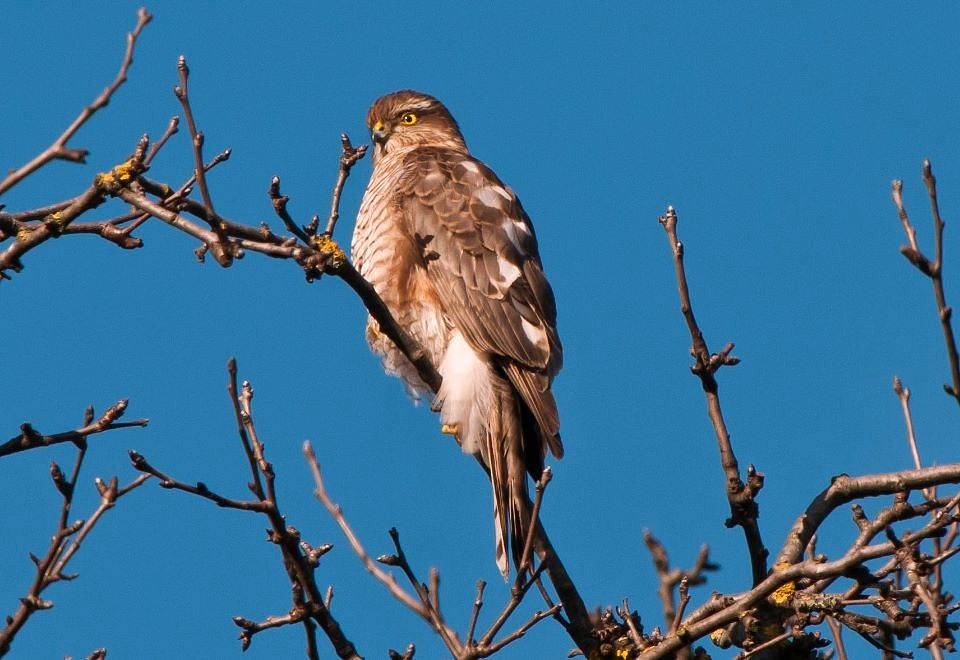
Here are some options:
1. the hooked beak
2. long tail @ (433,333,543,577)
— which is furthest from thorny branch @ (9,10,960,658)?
the hooked beak

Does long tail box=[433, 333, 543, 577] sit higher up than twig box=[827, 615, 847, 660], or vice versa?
long tail box=[433, 333, 543, 577]

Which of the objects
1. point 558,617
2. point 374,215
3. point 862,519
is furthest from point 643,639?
point 374,215

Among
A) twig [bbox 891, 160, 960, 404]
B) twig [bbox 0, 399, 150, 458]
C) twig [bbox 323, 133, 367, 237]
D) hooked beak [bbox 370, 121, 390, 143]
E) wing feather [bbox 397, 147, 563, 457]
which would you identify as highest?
hooked beak [bbox 370, 121, 390, 143]

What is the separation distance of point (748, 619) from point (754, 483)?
1.59 feet

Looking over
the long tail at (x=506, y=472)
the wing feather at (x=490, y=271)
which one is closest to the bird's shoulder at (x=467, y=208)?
the wing feather at (x=490, y=271)

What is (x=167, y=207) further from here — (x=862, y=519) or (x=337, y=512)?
(x=862, y=519)

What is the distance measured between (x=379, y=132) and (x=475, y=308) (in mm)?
2501

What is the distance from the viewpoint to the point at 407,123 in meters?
8.48

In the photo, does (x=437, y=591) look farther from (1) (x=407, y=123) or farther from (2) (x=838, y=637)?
(1) (x=407, y=123)

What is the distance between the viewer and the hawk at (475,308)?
5.98 metres

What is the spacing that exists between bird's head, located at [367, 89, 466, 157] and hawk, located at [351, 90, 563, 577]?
1198 mm

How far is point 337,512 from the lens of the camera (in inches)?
170

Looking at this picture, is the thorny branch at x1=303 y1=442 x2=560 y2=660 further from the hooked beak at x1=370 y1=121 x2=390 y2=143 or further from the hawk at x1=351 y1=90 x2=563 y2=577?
the hooked beak at x1=370 y1=121 x2=390 y2=143

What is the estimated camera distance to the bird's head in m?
8.38
